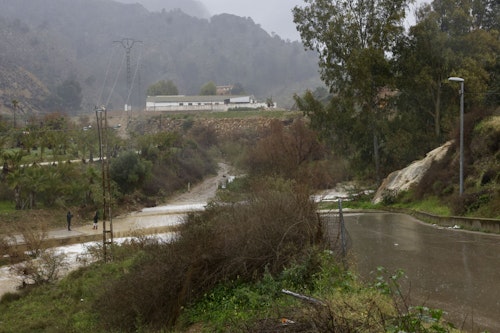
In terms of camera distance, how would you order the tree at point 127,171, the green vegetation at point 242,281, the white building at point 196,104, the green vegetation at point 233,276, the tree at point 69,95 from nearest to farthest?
the green vegetation at point 242,281 → the green vegetation at point 233,276 → the tree at point 127,171 → the white building at point 196,104 → the tree at point 69,95

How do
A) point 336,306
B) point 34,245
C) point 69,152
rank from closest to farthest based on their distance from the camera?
1. point 336,306
2. point 34,245
3. point 69,152

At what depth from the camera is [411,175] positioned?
33.5m

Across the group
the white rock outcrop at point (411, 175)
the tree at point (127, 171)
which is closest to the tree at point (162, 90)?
the tree at point (127, 171)

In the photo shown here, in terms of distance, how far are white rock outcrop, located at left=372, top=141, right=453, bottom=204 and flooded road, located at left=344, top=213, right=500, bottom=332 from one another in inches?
338

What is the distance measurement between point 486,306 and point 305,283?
3.34 meters

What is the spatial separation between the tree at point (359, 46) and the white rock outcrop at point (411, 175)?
467 cm

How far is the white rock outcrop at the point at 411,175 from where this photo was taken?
1248 inches

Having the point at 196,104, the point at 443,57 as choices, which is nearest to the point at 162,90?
the point at 196,104

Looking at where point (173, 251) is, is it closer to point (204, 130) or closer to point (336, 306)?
point (336, 306)

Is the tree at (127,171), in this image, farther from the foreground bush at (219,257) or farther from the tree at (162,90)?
the tree at (162,90)

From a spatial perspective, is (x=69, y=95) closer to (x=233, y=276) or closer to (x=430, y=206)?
(x=430, y=206)

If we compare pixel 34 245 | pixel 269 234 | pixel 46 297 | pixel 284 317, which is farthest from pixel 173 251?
pixel 34 245

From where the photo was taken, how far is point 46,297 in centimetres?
2091

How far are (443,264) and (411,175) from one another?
770 inches
